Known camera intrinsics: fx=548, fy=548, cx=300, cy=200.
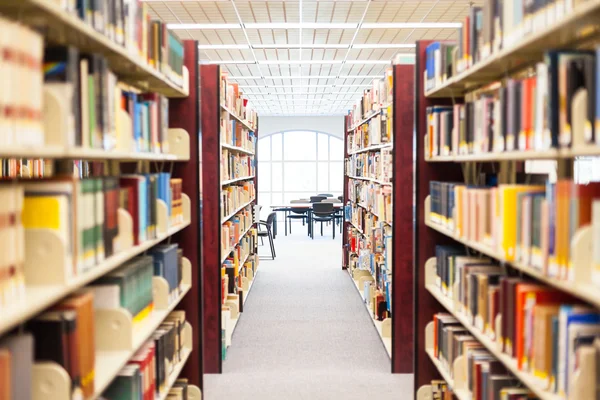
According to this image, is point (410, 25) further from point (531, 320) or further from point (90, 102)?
point (90, 102)

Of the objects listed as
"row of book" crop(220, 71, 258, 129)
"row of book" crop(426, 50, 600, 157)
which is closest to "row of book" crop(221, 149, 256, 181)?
"row of book" crop(220, 71, 258, 129)

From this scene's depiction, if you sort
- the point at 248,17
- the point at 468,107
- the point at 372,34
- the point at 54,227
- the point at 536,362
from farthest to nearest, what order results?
1. the point at 372,34
2. the point at 248,17
3. the point at 468,107
4. the point at 536,362
5. the point at 54,227

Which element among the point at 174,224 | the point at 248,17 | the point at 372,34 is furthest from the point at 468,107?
the point at 372,34

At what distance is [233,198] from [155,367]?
10.4 feet

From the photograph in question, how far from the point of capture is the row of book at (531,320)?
1621mm

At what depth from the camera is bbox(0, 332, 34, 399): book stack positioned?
4.03 ft

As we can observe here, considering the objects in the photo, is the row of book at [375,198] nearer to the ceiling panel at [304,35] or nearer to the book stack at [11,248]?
the ceiling panel at [304,35]

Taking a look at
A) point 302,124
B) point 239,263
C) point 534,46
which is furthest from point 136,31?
point 302,124

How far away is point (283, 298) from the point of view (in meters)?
6.45

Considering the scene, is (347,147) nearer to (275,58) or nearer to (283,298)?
(275,58)

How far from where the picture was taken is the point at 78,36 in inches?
67.6

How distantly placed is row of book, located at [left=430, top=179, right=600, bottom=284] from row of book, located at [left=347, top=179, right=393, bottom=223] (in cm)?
195

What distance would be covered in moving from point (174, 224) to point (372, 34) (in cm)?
478

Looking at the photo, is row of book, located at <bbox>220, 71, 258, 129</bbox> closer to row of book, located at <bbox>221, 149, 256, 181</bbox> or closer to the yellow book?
row of book, located at <bbox>221, 149, 256, 181</bbox>
